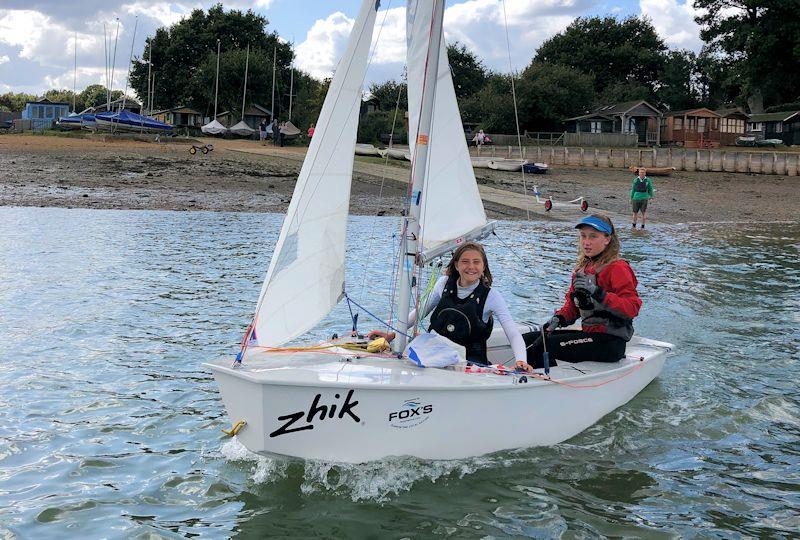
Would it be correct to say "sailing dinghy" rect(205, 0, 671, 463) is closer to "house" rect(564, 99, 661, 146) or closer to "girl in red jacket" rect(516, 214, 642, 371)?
"girl in red jacket" rect(516, 214, 642, 371)

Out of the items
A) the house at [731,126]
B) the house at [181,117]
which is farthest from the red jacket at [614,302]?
the house at [181,117]

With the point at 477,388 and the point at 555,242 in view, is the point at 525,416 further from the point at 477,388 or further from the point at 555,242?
the point at 555,242

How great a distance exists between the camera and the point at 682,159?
4756cm

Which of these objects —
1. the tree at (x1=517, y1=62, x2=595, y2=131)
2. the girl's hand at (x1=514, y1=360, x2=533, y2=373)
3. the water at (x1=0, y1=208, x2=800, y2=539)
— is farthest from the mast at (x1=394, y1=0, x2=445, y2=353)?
the tree at (x1=517, y1=62, x2=595, y2=131)

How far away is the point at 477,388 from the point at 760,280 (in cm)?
1393

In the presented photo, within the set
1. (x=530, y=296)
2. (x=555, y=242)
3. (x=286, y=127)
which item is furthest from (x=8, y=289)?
(x=286, y=127)

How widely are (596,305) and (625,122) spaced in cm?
6766

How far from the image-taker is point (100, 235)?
72.1 feet

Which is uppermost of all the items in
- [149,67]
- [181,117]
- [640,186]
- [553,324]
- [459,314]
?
[149,67]

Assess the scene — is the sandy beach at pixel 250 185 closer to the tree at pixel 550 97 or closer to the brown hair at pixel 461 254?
the brown hair at pixel 461 254

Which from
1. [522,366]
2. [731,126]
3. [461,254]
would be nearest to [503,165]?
[461,254]

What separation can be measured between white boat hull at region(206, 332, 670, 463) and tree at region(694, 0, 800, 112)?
246 ft

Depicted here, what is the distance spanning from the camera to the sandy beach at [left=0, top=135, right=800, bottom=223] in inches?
1185

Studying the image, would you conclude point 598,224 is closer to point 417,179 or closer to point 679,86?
point 417,179
